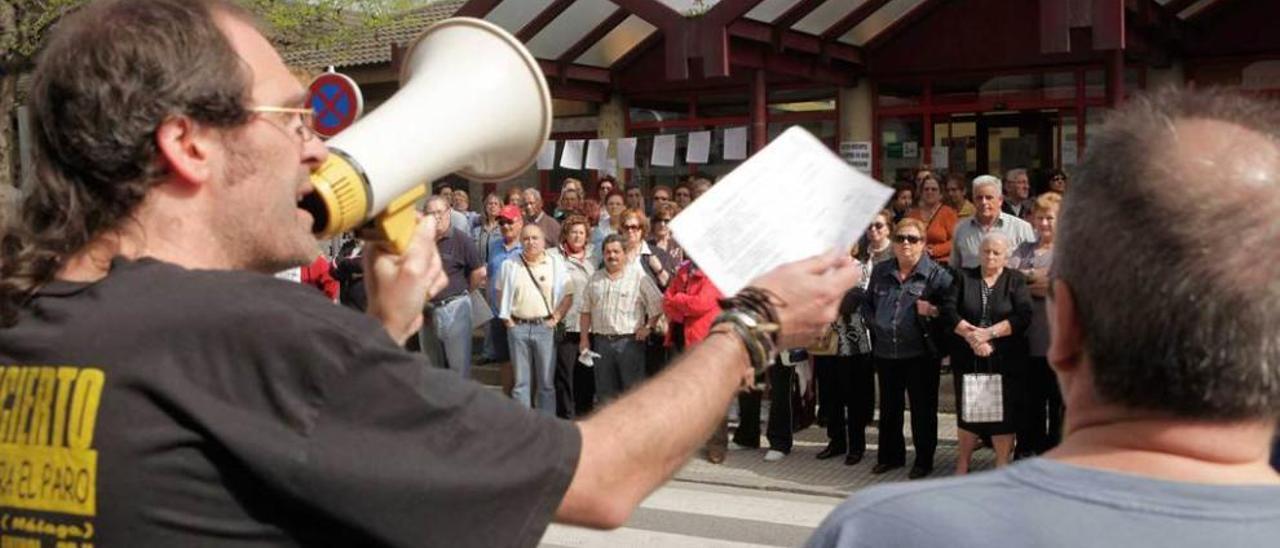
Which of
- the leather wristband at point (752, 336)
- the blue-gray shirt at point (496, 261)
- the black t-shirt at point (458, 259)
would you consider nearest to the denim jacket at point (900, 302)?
the blue-gray shirt at point (496, 261)

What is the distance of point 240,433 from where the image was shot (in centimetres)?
155

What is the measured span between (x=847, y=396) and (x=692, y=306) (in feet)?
3.99

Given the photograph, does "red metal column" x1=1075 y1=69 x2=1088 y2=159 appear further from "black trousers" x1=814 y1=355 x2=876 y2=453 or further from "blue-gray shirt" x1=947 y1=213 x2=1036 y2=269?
"black trousers" x1=814 y1=355 x2=876 y2=453

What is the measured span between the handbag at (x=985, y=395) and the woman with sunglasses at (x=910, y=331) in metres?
0.47

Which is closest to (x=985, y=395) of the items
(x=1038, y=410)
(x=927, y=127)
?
(x=1038, y=410)

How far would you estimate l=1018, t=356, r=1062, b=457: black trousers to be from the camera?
8242 mm

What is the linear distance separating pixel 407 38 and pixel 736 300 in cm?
1929

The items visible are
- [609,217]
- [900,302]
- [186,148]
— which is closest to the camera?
[186,148]

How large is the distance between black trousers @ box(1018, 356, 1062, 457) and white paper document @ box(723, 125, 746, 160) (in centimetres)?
794

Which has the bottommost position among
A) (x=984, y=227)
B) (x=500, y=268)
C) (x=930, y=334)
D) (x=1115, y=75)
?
(x=930, y=334)

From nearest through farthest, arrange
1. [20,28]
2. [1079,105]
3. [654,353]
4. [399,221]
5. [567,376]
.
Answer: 1. [399,221]
2. [654,353]
3. [567,376]
4. [1079,105]
5. [20,28]

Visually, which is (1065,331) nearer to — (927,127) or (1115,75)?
(1115,75)

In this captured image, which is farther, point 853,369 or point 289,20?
point 289,20

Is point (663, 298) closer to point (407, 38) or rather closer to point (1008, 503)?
point (1008, 503)
